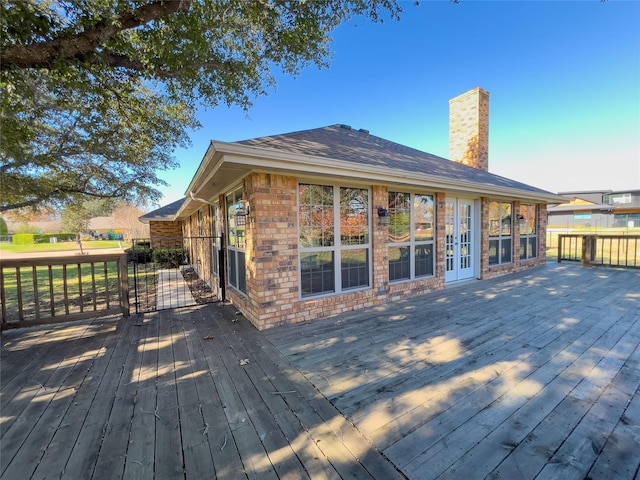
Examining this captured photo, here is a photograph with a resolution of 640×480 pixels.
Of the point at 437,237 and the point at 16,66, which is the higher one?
the point at 16,66

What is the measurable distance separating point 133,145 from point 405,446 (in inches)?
373

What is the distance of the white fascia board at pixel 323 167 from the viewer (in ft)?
10.6

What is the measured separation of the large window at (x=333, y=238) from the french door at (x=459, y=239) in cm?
275

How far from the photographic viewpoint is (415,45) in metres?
7.55

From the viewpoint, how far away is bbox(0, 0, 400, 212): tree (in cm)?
301

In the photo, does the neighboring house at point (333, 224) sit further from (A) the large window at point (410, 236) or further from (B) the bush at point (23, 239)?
(B) the bush at point (23, 239)

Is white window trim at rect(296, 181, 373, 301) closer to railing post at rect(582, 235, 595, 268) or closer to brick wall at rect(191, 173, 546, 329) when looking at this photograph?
brick wall at rect(191, 173, 546, 329)

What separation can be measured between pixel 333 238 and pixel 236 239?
76.4 inches

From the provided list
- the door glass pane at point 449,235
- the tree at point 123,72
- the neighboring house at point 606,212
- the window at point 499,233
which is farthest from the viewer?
the neighboring house at point 606,212

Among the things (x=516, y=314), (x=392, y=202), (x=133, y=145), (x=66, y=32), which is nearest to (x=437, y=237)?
(x=392, y=202)

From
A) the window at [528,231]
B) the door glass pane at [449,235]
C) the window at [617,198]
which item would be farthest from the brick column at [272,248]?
the window at [617,198]

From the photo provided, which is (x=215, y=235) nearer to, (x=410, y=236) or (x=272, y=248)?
(x=272, y=248)

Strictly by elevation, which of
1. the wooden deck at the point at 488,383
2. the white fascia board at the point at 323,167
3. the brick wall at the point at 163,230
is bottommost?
the wooden deck at the point at 488,383

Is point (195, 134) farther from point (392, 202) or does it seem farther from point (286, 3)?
point (392, 202)
